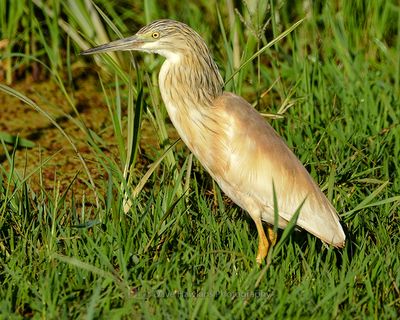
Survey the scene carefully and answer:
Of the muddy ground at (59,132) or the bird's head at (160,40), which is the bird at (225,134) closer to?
the bird's head at (160,40)

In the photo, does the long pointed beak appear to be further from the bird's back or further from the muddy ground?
the muddy ground

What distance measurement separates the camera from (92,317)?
3.08 m

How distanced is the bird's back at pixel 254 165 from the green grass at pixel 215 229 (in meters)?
0.13

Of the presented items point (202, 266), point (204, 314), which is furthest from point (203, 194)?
point (204, 314)

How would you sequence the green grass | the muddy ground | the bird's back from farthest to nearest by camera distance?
1. the muddy ground
2. the bird's back
3. the green grass

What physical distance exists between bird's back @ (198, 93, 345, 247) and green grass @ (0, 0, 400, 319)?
0.13 meters

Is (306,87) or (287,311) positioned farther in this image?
(306,87)

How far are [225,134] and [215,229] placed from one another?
1.28ft

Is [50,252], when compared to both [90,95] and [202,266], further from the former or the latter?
[90,95]

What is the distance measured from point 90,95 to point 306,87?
1504mm

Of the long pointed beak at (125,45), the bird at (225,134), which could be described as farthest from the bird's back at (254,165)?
the long pointed beak at (125,45)

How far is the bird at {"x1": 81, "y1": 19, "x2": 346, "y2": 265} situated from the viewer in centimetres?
391

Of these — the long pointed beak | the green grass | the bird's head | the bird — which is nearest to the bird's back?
the bird

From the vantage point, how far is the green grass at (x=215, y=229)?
329 centimetres
